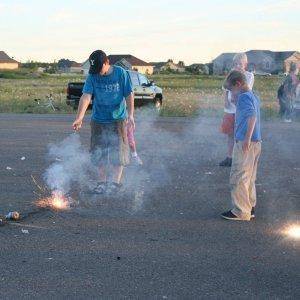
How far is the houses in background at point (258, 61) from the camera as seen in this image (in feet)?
34.8

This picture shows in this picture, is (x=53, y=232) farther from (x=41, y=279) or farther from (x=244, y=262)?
(x=244, y=262)

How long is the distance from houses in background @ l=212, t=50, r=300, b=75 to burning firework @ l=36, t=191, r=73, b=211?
3.61 metres

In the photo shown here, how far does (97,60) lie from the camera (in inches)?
284

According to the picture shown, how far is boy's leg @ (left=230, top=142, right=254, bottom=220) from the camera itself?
6.37 metres

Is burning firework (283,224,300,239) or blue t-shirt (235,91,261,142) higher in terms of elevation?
blue t-shirt (235,91,261,142)

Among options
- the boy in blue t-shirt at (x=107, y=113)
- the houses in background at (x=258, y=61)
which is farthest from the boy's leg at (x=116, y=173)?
the houses in background at (x=258, y=61)

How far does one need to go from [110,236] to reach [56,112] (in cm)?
1773

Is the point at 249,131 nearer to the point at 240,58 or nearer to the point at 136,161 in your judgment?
the point at 240,58

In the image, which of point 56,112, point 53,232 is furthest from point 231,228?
point 56,112

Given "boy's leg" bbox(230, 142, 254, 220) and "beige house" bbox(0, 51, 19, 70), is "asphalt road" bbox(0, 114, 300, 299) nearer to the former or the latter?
"boy's leg" bbox(230, 142, 254, 220)

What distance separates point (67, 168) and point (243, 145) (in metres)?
3.81

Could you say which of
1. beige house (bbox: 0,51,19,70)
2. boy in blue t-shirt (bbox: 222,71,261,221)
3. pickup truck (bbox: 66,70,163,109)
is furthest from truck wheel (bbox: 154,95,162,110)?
beige house (bbox: 0,51,19,70)

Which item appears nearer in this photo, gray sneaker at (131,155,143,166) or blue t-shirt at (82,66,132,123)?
blue t-shirt at (82,66,132,123)

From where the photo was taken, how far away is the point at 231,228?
606cm
